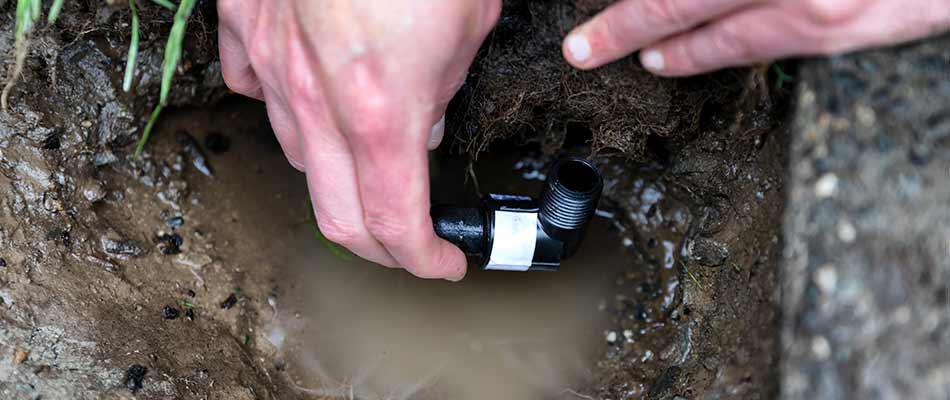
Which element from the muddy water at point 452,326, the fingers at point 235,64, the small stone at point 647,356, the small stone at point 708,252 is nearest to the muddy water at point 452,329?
the muddy water at point 452,326

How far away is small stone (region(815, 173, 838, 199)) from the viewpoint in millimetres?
1159

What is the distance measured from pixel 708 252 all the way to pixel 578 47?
71 centimetres

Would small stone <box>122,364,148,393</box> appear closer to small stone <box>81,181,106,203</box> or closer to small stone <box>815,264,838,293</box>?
small stone <box>81,181,106,203</box>

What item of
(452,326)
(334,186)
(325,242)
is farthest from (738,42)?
(325,242)

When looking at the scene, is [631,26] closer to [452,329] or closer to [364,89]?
[364,89]

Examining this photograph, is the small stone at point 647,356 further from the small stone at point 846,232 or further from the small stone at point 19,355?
the small stone at point 19,355

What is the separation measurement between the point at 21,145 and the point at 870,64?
1.75m

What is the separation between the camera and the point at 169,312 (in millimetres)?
1783

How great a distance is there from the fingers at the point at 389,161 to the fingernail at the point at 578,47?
11.5 inches

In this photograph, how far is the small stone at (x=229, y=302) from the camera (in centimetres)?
191

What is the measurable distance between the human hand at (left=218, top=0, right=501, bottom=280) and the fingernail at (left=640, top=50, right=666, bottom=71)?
11.3 inches

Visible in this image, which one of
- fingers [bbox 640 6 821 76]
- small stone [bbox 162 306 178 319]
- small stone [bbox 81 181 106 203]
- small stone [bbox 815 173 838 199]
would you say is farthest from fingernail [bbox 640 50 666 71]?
small stone [bbox 81 181 106 203]

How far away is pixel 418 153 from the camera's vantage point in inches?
50.1

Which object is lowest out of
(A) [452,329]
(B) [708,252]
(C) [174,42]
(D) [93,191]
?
(A) [452,329]
